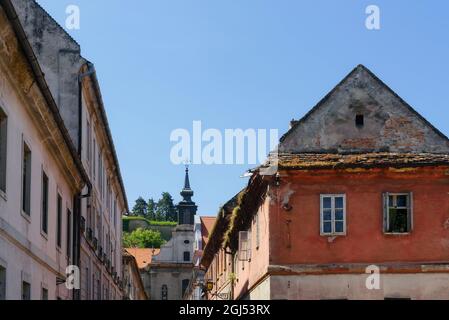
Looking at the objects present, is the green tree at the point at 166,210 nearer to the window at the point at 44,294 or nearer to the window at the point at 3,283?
the window at the point at 44,294

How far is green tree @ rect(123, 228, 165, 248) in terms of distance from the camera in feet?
501

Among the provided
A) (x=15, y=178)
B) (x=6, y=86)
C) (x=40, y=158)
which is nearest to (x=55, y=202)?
(x=40, y=158)

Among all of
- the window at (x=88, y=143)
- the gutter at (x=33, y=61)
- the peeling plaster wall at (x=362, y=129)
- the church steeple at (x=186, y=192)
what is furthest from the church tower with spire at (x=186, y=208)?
the gutter at (x=33, y=61)

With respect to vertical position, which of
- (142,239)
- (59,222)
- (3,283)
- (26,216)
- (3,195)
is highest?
(142,239)

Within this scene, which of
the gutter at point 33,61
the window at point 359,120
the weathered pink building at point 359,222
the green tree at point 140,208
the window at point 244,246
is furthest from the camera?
the green tree at point 140,208

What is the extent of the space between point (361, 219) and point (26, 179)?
32.5 feet

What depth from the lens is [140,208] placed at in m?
186

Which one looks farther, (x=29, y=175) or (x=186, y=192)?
(x=186, y=192)

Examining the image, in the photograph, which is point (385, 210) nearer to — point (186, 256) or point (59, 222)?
point (59, 222)

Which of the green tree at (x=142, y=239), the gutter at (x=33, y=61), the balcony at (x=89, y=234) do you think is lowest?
the balcony at (x=89, y=234)

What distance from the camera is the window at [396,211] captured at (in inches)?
930

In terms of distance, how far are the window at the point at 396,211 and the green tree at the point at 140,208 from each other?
16226cm

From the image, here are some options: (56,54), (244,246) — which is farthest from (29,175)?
(244,246)

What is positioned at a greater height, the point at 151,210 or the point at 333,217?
the point at 151,210
